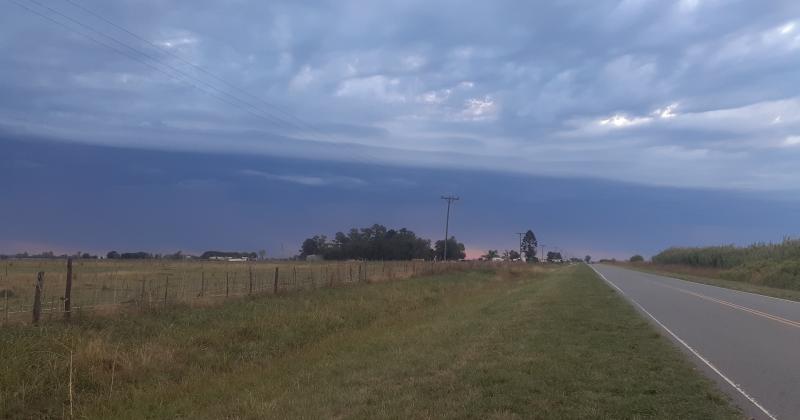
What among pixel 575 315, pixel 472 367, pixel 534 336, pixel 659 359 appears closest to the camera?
pixel 472 367

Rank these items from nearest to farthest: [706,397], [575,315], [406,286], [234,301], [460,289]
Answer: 1. [706,397]
2. [575,315]
3. [234,301]
4. [406,286]
5. [460,289]

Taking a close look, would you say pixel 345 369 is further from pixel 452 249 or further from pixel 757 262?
pixel 452 249

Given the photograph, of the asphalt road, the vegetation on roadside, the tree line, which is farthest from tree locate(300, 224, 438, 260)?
the asphalt road

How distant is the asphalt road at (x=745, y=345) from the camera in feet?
28.4

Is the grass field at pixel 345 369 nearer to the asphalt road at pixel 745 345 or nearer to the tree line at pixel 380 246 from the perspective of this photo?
the asphalt road at pixel 745 345

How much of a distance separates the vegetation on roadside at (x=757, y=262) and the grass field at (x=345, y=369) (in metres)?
35.9

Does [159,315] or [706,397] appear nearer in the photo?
[706,397]

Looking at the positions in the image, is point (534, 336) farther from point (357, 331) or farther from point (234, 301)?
point (234, 301)

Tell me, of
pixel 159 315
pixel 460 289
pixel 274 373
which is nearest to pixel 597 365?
pixel 274 373

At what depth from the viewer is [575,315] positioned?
18.8 meters

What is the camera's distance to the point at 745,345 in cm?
1346

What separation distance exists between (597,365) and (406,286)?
23.2m

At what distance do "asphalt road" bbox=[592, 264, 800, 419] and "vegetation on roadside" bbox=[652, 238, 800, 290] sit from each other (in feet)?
82.3

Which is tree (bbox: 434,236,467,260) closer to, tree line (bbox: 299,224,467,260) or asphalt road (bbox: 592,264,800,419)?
tree line (bbox: 299,224,467,260)
